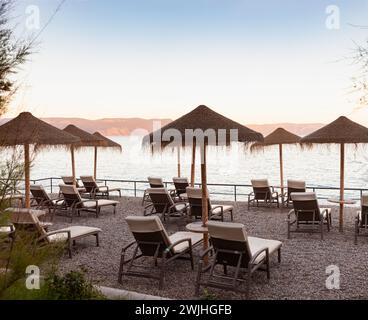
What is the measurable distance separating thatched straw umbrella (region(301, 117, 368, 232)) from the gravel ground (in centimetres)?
140

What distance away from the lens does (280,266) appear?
237 inches

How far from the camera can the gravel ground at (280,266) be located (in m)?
5.00

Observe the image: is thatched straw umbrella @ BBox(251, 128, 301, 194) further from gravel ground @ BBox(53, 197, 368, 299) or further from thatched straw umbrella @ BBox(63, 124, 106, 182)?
thatched straw umbrella @ BBox(63, 124, 106, 182)

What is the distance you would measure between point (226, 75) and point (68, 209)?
10.2m

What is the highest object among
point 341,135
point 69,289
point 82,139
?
point 82,139

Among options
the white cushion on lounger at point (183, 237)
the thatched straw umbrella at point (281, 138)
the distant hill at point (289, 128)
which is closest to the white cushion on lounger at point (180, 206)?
the distant hill at point (289, 128)

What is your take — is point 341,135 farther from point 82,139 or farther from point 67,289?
point 82,139

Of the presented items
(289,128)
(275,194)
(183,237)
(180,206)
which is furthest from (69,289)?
(289,128)

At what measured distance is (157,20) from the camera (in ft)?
39.0

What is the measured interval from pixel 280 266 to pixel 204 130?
7.62 ft

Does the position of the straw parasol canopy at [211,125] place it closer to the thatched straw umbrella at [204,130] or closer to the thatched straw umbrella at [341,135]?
the thatched straw umbrella at [204,130]

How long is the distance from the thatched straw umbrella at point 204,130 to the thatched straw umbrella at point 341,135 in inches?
112

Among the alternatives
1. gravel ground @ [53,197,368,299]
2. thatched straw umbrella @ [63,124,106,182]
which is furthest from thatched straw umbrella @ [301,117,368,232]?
thatched straw umbrella @ [63,124,106,182]

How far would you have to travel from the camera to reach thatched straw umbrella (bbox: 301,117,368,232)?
8258mm
